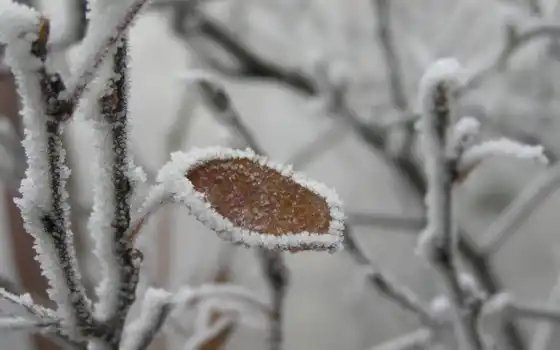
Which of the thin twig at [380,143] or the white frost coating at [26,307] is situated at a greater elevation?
the thin twig at [380,143]

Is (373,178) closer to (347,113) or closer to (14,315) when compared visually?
(347,113)

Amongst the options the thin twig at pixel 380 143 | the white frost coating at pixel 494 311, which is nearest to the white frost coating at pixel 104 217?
the white frost coating at pixel 494 311

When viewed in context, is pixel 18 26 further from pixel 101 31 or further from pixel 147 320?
pixel 147 320

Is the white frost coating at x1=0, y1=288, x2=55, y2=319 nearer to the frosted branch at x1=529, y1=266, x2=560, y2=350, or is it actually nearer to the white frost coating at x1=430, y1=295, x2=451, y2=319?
the white frost coating at x1=430, y1=295, x2=451, y2=319

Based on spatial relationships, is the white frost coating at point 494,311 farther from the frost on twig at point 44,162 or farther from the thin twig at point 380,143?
the frost on twig at point 44,162

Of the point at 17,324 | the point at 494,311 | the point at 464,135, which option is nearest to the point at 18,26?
the point at 17,324

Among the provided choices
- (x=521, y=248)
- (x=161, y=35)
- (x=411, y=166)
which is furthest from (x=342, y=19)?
(x=521, y=248)
